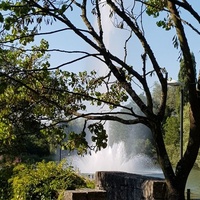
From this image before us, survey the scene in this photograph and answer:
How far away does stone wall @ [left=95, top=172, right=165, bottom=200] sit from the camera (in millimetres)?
7750

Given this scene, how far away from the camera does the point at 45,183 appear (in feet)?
31.0

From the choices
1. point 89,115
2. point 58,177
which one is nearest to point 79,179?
point 58,177

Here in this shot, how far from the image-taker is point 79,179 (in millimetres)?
9664

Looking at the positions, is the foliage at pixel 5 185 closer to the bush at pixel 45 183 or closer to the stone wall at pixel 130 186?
the bush at pixel 45 183

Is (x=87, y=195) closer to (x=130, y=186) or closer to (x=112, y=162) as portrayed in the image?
(x=130, y=186)

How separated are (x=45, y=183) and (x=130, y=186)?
1.60 metres

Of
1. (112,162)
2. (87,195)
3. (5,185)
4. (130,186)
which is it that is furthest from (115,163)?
(87,195)

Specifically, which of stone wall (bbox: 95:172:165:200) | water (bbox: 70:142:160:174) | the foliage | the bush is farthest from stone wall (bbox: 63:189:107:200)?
water (bbox: 70:142:160:174)

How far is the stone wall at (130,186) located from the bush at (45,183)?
38 cm

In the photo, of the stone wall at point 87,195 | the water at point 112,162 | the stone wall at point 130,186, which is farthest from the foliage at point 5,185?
the water at point 112,162

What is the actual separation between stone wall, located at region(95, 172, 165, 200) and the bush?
38 cm

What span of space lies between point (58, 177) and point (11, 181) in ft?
4.13

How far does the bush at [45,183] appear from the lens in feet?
30.3

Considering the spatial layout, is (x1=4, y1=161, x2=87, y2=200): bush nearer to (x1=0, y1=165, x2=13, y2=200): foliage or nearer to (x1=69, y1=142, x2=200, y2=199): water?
(x1=0, y1=165, x2=13, y2=200): foliage
